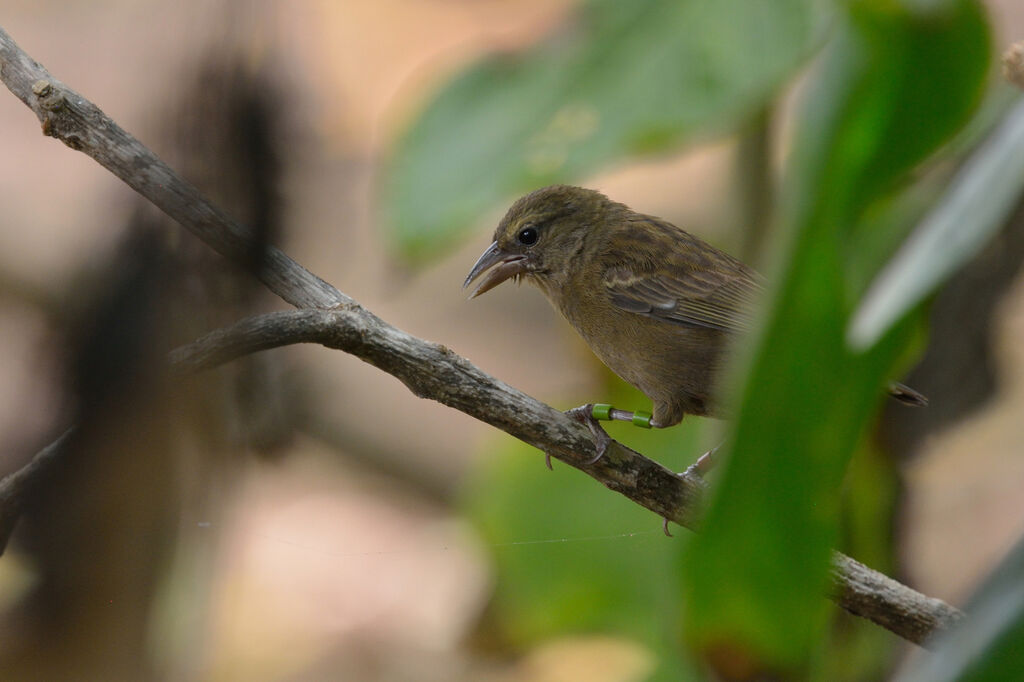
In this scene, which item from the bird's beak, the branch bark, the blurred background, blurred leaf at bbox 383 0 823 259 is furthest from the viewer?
the bird's beak

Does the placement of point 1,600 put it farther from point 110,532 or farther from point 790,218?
point 790,218

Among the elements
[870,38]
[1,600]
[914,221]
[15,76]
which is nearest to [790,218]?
[870,38]

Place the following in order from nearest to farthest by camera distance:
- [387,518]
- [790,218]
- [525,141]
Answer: [790,218] → [525,141] → [387,518]

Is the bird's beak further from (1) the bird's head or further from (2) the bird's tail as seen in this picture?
(2) the bird's tail

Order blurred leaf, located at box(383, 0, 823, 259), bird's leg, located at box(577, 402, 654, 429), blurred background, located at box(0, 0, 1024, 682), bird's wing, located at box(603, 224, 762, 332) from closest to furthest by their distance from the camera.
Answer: blurred background, located at box(0, 0, 1024, 682), bird's leg, located at box(577, 402, 654, 429), blurred leaf, located at box(383, 0, 823, 259), bird's wing, located at box(603, 224, 762, 332)

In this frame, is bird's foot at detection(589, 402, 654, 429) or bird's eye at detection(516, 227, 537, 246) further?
bird's eye at detection(516, 227, 537, 246)

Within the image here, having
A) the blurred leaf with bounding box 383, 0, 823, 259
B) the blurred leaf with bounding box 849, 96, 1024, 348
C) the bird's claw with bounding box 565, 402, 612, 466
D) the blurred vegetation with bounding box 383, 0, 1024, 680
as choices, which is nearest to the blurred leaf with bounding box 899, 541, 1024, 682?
the blurred vegetation with bounding box 383, 0, 1024, 680

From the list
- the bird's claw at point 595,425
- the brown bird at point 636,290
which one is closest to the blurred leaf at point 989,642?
the bird's claw at point 595,425

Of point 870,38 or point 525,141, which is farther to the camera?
point 525,141
